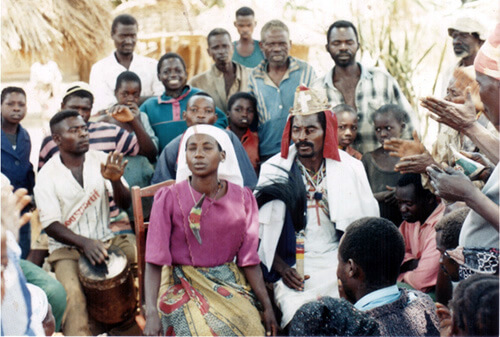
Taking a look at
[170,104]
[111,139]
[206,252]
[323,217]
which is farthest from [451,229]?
[170,104]

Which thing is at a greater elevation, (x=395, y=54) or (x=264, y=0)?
(x=264, y=0)

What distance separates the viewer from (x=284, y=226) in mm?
4387

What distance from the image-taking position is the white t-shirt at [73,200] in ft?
14.9

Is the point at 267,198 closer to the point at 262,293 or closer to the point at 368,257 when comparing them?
the point at 262,293

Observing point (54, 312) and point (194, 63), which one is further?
point (194, 63)

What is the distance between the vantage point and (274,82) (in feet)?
19.2

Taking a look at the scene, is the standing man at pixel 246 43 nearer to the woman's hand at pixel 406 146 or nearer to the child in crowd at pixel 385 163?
the child in crowd at pixel 385 163

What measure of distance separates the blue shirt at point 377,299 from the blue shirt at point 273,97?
118 inches

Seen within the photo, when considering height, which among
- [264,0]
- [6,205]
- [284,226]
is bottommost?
[284,226]

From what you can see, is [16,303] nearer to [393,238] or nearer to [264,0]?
[393,238]

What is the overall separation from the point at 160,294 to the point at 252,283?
582 millimetres

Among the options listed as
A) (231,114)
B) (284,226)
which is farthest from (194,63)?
(284,226)

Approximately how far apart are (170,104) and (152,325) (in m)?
2.57

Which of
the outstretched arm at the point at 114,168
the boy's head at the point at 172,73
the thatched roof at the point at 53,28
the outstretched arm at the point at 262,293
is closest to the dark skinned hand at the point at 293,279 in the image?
the outstretched arm at the point at 262,293
